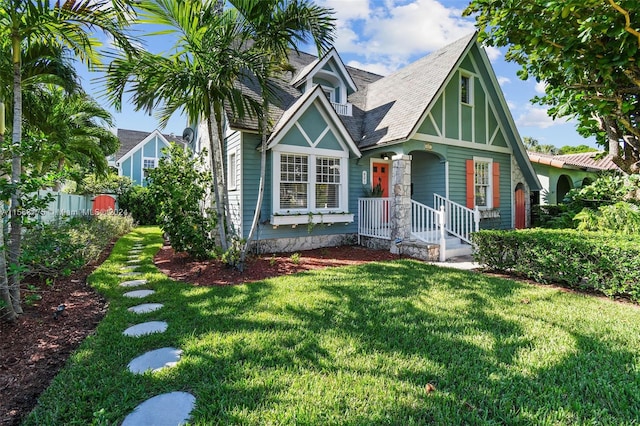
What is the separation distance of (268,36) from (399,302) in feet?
17.9

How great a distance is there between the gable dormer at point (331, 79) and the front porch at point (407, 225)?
133 inches

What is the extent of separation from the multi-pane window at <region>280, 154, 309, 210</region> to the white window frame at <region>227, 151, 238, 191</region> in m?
1.30

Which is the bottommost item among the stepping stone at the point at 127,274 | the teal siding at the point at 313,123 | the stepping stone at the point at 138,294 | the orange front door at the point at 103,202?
the stepping stone at the point at 138,294

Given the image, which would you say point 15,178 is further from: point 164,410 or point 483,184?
point 483,184

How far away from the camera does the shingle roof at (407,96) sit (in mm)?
9102

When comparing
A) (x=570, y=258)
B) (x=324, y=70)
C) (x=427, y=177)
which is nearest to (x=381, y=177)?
(x=427, y=177)

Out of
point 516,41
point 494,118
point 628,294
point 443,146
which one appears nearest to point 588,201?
point 494,118

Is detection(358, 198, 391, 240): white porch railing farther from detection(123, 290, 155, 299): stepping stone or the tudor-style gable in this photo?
detection(123, 290, 155, 299): stepping stone

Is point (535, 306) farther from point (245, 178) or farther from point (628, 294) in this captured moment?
point (245, 178)

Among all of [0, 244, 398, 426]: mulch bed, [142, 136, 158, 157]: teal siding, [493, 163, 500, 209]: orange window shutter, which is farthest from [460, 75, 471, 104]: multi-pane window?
[142, 136, 158, 157]: teal siding

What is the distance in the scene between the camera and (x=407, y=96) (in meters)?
10.3

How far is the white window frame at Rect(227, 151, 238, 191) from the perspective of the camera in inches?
351

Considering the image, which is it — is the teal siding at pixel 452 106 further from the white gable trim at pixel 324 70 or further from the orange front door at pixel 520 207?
the orange front door at pixel 520 207

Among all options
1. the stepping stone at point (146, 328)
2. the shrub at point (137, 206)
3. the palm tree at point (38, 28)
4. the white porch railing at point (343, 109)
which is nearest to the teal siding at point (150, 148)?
the shrub at point (137, 206)
